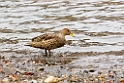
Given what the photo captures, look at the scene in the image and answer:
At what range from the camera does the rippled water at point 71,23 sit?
14359 mm

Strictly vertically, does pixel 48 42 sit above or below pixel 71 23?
above

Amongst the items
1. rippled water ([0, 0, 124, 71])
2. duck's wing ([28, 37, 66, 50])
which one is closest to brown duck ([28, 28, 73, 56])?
duck's wing ([28, 37, 66, 50])

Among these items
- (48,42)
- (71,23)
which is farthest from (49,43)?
(71,23)

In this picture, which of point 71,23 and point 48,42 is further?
point 71,23

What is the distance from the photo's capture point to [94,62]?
1181cm

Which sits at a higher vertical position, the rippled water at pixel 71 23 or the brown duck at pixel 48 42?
the brown duck at pixel 48 42

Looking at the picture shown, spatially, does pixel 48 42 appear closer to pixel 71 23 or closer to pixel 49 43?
pixel 49 43

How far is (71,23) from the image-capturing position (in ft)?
60.7

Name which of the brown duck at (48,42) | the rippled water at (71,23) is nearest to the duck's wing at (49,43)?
the brown duck at (48,42)

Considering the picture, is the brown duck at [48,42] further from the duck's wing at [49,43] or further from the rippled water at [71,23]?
the rippled water at [71,23]

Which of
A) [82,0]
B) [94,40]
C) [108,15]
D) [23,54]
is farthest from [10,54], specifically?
[82,0]

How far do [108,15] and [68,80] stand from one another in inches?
416

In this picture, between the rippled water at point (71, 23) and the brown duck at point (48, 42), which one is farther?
the rippled water at point (71, 23)

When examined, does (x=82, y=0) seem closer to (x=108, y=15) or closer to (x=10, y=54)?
(x=108, y=15)
